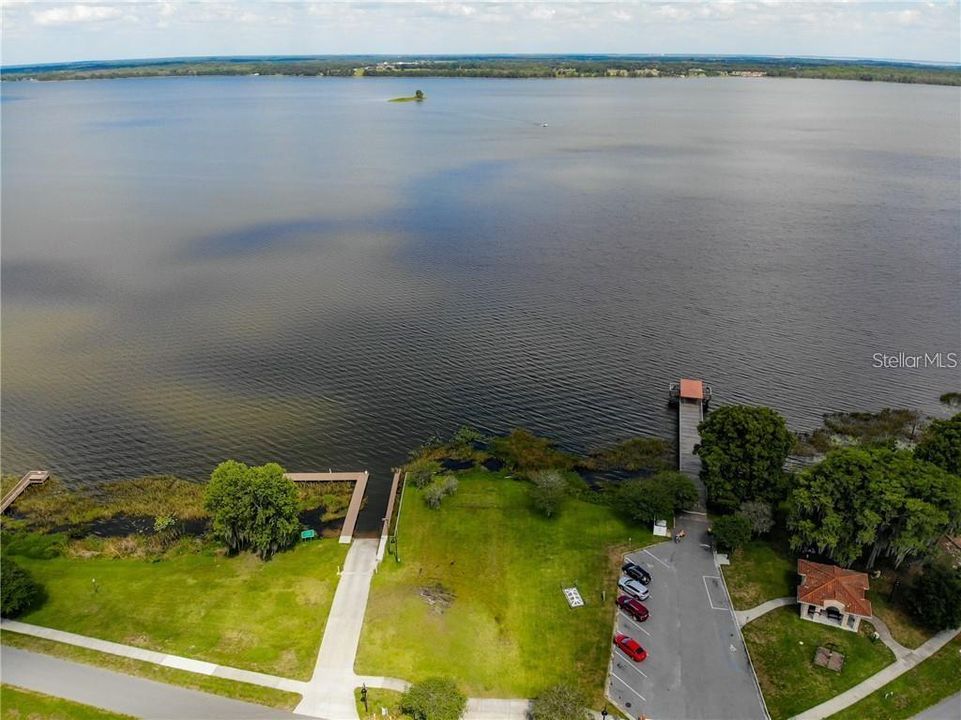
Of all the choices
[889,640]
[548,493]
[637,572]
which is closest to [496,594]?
[637,572]

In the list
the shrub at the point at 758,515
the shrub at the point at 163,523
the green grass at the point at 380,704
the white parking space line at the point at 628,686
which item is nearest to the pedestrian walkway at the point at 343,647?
the green grass at the point at 380,704

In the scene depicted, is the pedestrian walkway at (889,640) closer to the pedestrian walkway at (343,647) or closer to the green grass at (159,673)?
the pedestrian walkway at (343,647)

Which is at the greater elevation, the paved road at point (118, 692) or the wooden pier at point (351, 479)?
the wooden pier at point (351, 479)

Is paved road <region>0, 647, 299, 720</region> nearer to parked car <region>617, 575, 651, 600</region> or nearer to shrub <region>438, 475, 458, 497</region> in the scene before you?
shrub <region>438, 475, 458, 497</region>

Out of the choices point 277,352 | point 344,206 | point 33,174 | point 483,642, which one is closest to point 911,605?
point 483,642

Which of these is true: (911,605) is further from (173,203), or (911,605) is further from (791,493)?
(173,203)
